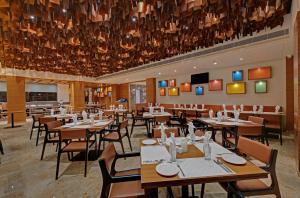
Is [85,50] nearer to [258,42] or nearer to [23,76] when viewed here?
[258,42]

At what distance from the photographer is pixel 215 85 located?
333 inches

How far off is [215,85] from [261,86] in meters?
2.06

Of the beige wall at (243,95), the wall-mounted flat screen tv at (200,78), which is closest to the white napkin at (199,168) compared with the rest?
the beige wall at (243,95)

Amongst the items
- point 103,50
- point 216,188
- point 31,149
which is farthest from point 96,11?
point 31,149

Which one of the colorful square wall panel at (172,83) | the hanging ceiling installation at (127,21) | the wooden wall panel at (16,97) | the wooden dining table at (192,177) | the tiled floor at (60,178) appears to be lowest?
the tiled floor at (60,178)

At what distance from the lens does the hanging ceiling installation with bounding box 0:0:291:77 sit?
266cm

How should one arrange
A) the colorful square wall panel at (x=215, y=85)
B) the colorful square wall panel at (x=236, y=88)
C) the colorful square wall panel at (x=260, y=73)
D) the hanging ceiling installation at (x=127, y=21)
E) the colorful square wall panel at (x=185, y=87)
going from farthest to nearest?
the colorful square wall panel at (x=185, y=87), the colorful square wall panel at (x=215, y=85), the colorful square wall panel at (x=236, y=88), the colorful square wall panel at (x=260, y=73), the hanging ceiling installation at (x=127, y=21)

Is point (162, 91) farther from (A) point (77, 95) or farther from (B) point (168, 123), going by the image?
(A) point (77, 95)

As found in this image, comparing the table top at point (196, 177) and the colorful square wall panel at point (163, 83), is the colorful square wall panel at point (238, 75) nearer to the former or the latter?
the colorful square wall panel at point (163, 83)

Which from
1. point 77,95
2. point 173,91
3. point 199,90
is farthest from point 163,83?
point 77,95

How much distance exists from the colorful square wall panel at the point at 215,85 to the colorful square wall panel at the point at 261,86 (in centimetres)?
158

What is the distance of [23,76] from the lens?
964 centimetres

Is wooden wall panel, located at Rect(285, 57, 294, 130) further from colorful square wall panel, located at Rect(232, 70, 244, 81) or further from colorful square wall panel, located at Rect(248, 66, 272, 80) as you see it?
colorful square wall panel, located at Rect(232, 70, 244, 81)

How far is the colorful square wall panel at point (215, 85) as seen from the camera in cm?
826
